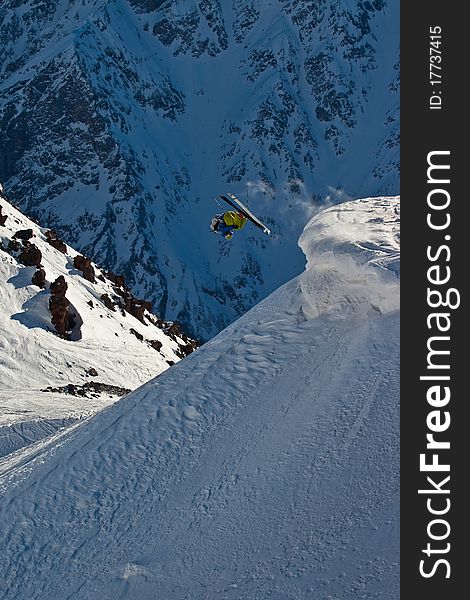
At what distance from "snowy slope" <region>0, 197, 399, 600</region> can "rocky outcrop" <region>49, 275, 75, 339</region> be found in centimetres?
2966

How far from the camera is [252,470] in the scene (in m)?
14.9

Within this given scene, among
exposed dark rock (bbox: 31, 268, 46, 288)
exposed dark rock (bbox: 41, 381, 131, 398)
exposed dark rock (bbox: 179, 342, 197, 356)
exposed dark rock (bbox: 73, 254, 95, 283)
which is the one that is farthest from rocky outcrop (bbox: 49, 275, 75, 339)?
exposed dark rock (bbox: 179, 342, 197, 356)

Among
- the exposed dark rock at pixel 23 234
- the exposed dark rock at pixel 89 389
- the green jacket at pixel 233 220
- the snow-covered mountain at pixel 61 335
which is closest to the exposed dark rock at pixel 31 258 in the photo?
the snow-covered mountain at pixel 61 335

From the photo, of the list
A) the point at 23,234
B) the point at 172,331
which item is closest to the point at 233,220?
the point at 23,234

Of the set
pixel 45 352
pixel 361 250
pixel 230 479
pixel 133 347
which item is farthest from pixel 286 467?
pixel 133 347

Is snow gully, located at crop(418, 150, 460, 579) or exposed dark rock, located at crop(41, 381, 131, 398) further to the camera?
exposed dark rock, located at crop(41, 381, 131, 398)

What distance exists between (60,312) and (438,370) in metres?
39.1

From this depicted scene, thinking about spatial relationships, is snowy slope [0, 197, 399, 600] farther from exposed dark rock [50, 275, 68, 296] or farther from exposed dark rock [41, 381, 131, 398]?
exposed dark rock [50, 275, 68, 296]

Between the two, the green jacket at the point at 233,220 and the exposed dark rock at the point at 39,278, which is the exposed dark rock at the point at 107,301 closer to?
the exposed dark rock at the point at 39,278

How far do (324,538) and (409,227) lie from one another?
15.1 ft

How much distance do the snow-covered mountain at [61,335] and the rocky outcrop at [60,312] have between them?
5 centimetres

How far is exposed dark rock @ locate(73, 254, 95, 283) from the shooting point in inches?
2311

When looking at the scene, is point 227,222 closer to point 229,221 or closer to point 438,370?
point 229,221

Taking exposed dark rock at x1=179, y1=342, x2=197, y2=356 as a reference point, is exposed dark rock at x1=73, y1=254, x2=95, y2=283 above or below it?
above
